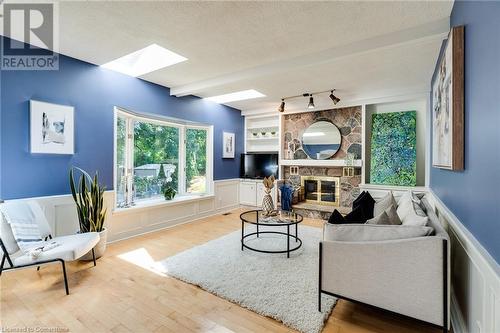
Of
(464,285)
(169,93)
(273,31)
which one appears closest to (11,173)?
(169,93)

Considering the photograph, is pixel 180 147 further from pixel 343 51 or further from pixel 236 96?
pixel 343 51

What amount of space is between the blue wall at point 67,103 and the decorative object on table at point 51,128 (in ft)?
0.21

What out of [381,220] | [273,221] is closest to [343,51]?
[381,220]

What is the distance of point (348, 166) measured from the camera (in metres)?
4.86

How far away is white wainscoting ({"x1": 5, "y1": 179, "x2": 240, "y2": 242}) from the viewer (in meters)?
2.94

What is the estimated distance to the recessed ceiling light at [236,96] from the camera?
15.0 feet

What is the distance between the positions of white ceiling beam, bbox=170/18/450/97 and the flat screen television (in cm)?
255

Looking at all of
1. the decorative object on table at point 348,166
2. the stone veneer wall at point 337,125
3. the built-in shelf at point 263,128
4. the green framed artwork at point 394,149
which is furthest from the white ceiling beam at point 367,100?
the decorative object on table at point 348,166

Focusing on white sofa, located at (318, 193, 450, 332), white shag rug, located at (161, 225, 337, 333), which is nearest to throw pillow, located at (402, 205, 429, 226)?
white sofa, located at (318, 193, 450, 332)

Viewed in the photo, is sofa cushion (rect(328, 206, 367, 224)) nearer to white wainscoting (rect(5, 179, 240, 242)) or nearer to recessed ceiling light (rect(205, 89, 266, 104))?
recessed ceiling light (rect(205, 89, 266, 104))

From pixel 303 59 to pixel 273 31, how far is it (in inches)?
27.7

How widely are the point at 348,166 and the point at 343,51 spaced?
272 cm

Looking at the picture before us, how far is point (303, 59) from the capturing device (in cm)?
295

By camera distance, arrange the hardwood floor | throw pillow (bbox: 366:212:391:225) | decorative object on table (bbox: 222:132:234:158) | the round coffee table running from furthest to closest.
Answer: decorative object on table (bbox: 222:132:234:158)
the round coffee table
throw pillow (bbox: 366:212:391:225)
the hardwood floor
